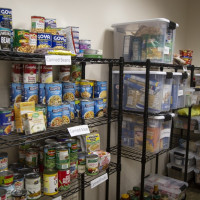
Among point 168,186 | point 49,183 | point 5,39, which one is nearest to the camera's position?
point 5,39

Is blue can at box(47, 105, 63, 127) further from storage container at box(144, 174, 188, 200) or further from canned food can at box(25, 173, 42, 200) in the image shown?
storage container at box(144, 174, 188, 200)

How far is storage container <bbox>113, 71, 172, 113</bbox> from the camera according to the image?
2.07 meters

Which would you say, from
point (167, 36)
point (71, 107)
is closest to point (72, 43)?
point (71, 107)

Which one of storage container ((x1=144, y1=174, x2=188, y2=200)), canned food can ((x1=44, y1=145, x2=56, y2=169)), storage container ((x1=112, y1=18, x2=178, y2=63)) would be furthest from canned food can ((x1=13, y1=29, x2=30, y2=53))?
storage container ((x1=144, y1=174, x2=188, y2=200))

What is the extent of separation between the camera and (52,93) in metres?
1.42

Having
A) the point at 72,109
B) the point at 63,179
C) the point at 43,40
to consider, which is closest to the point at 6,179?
the point at 63,179

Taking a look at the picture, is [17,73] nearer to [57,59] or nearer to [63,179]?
[57,59]

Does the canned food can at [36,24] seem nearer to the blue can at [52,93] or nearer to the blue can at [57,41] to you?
the blue can at [57,41]

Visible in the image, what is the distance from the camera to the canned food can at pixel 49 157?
1.45m

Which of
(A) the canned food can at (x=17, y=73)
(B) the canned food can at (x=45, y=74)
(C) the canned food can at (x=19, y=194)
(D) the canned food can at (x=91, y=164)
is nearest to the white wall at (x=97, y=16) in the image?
(A) the canned food can at (x=17, y=73)

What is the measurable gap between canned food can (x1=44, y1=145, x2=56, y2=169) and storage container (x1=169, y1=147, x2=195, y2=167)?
7.14ft

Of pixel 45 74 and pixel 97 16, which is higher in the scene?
pixel 97 16

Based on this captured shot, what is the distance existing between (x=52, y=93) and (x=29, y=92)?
0.13 meters

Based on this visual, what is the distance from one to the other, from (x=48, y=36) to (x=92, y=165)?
2.96 ft
